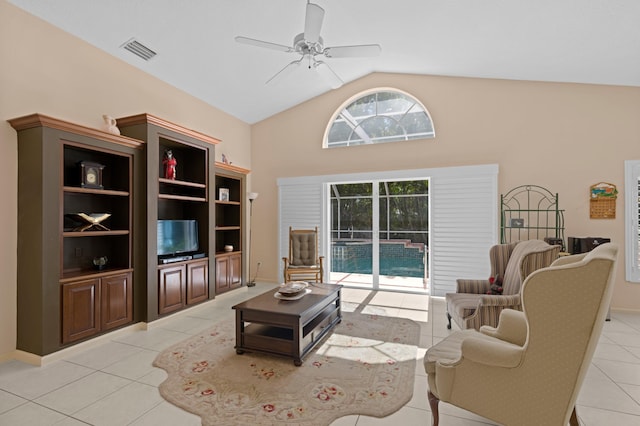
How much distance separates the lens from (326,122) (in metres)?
5.83

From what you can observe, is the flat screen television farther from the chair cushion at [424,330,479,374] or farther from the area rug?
the chair cushion at [424,330,479,374]

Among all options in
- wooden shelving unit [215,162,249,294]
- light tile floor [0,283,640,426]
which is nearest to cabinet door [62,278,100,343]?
light tile floor [0,283,640,426]

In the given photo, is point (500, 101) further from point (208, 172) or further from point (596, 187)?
point (208, 172)

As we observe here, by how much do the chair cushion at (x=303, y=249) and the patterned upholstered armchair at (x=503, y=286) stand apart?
8.55ft

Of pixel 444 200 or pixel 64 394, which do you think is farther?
pixel 444 200

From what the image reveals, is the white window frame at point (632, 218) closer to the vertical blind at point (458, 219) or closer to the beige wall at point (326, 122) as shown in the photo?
the beige wall at point (326, 122)

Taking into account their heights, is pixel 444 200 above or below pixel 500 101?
below

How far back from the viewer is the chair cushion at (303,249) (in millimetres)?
5535

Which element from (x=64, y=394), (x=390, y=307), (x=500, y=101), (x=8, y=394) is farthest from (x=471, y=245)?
(x=8, y=394)

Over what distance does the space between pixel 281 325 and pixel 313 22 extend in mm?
2736

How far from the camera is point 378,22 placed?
11.8 ft

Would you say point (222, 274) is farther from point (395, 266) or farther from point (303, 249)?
point (395, 266)

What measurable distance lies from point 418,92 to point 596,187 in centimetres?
295

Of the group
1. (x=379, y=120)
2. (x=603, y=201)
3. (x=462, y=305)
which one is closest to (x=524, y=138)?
(x=603, y=201)
